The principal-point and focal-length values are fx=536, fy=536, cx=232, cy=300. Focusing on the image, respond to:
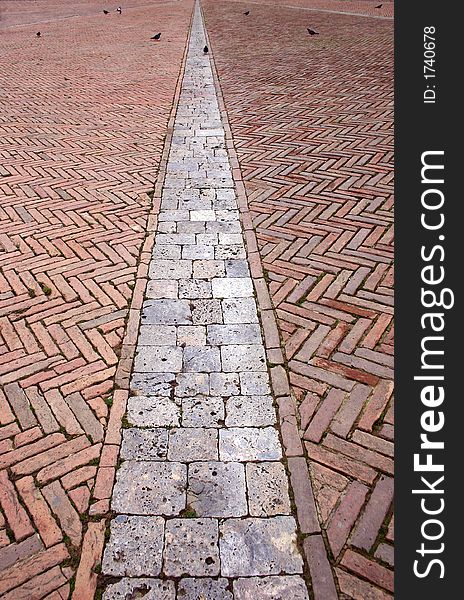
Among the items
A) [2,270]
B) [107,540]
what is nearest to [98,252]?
[2,270]

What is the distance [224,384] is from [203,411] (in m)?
0.24

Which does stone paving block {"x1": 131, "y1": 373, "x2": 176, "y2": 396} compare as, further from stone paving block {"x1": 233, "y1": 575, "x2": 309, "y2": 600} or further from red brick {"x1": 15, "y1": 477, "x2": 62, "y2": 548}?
stone paving block {"x1": 233, "y1": 575, "x2": 309, "y2": 600}

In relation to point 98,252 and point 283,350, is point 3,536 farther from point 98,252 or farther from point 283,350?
point 98,252

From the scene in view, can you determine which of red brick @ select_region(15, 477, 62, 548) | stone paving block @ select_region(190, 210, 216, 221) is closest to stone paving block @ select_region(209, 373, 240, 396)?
red brick @ select_region(15, 477, 62, 548)

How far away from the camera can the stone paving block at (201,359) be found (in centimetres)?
315

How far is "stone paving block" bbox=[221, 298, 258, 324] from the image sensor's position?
3547 millimetres

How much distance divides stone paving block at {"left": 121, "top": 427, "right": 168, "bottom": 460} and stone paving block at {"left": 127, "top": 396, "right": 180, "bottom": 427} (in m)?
0.05

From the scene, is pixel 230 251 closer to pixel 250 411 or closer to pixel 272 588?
pixel 250 411

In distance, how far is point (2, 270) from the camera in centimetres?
411

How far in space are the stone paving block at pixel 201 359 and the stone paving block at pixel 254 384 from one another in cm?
18

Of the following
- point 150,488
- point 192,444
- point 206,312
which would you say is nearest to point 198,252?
point 206,312

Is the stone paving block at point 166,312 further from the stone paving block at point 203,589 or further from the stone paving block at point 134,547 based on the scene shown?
the stone paving block at point 203,589

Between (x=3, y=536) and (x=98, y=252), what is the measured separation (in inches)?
98.2

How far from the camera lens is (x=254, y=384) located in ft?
9.95
